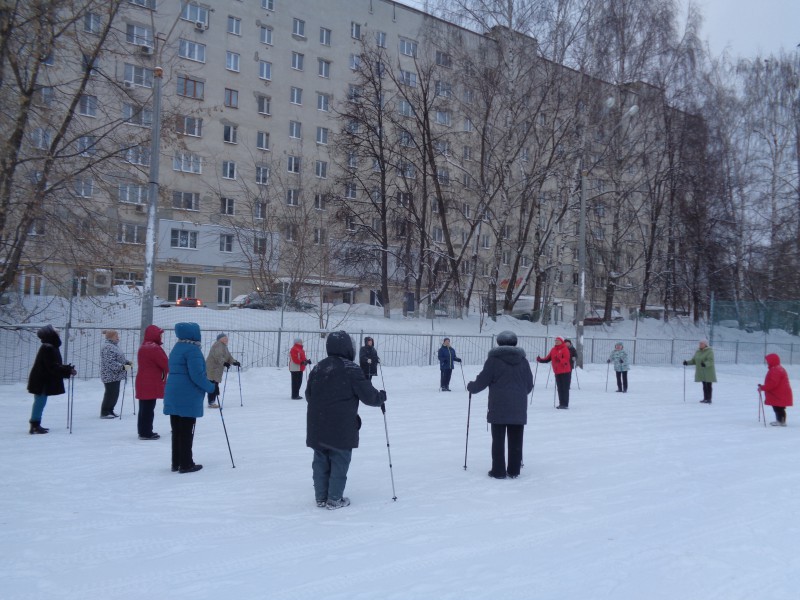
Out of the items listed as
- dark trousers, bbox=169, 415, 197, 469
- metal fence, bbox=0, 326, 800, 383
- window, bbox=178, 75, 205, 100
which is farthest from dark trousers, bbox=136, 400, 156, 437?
window, bbox=178, 75, 205, 100

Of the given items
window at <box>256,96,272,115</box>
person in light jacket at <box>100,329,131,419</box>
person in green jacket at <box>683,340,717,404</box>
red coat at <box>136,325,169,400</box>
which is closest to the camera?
red coat at <box>136,325,169,400</box>

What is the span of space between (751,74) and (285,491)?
135 ft

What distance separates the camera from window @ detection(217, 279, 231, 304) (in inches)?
1655

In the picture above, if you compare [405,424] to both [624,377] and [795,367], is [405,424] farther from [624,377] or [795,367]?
[795,367]

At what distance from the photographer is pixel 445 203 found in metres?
33.2

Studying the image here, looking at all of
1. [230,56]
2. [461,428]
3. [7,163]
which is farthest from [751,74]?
[7,163]

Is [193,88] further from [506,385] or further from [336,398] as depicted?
[336,398]

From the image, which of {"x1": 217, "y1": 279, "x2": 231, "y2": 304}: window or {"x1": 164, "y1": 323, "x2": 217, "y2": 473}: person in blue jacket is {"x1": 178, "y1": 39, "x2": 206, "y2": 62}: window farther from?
{"x1": 164, "y1": 323, "x2": 217, "y2": 473}: person in blue jacket

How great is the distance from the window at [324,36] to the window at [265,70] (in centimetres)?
413

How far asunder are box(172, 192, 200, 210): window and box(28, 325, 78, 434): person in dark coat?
3080cm

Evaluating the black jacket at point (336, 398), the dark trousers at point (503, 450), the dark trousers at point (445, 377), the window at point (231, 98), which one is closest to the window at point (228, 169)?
the window at point (231, 98)

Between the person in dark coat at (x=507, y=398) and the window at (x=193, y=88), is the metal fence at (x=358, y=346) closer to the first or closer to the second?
the person in dark coat at (x=507, y=398)

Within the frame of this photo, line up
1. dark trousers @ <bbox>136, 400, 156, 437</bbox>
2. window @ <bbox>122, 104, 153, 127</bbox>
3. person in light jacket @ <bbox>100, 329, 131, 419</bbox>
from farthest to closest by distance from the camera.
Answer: window @ <bbox>122, 104, 153, 127</bbox>, person in light jacket @ <bbox>100, 329, 131, 419</bbox>, dark trousers @ <bbox>136, 400, 156, 437</bbox>

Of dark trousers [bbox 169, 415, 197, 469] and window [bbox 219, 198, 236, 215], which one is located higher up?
window [bbox 219, 198, 236, 215]
